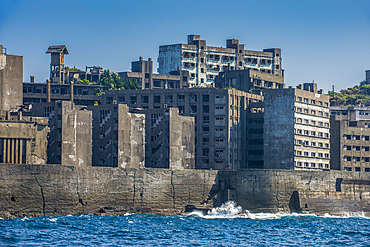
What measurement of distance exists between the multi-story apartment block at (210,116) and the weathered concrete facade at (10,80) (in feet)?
61.2

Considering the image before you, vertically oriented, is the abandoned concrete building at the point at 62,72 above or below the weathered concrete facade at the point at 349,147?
above

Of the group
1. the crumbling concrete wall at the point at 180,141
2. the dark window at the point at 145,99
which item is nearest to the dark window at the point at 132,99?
the dark window at the point at 145,99

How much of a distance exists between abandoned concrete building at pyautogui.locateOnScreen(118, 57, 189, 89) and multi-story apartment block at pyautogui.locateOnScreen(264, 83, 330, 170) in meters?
36.5

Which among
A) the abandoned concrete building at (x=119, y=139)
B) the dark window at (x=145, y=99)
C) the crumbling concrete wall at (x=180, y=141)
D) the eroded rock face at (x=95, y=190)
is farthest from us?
the dark window at (x=145, y=99)

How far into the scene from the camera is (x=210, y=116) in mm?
123188

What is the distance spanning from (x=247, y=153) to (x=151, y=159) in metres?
27.3

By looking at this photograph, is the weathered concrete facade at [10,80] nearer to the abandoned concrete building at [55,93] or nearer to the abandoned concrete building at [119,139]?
the abandoned concrete building at [119,139]

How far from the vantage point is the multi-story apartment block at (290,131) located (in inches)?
4705

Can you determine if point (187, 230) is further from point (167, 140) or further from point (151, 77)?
point (151, 77)

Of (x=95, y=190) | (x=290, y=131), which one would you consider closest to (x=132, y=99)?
(x=290, y=131)

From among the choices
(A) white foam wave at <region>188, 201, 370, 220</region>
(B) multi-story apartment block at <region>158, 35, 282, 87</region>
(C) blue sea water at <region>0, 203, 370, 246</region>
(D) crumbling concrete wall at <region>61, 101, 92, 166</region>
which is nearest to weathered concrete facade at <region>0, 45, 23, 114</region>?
(D) crumbling concrete wall at <region>61, 101, 92, 166</region>

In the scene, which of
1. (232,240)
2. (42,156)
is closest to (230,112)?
(42,156)

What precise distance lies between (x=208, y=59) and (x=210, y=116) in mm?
42705

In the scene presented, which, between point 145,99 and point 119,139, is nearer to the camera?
point 119,139
